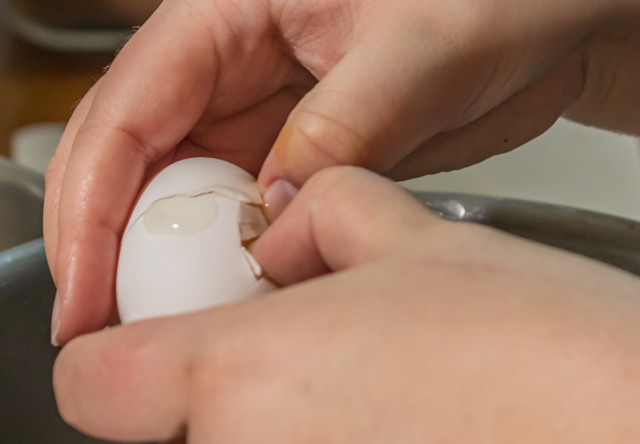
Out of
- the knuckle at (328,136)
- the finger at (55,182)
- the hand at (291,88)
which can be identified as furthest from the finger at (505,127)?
the finger at (55,182)

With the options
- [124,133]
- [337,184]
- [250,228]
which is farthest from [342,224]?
[124,133]

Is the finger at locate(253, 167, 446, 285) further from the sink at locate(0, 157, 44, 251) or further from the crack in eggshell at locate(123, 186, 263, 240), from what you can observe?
the sink at locate(0, 157, 44, 251)

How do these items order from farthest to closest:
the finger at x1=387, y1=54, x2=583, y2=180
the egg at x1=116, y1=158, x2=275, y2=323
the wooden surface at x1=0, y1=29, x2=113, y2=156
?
the wooden surface at x1=0, y1=29, x2=113, y2=156 → the finger at x1=387, y1=54, x2=583, y2=180 → the egg at x1=116, y1=158, x2=275, y2=323

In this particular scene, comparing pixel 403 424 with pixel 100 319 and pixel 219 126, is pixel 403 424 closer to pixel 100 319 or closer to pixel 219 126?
pixel 100 319

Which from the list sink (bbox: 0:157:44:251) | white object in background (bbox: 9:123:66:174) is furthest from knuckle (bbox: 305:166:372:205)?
white object in background (bbox: 9:123:66:174)

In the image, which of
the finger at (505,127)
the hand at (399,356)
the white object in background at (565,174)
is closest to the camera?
the hand at (399,356)

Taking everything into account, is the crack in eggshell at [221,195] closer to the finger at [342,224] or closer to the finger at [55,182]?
the finger at [342,224]

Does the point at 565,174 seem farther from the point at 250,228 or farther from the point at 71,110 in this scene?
the point at 71,110

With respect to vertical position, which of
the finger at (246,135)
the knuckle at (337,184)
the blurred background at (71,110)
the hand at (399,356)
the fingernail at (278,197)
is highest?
the knuckle at (337,184)
